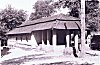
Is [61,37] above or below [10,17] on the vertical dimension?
below

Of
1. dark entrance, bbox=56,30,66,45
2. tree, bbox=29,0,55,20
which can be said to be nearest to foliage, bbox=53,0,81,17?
dark entrance, bbox=56,30,66,45

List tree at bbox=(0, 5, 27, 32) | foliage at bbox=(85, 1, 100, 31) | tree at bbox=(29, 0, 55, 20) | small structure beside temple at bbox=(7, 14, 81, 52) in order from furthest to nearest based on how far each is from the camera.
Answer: tree at bbox=(29, 0, 55, 20), tree at bbox=(0, 5, 27, 32), foliage at bbox=(85, 1, 100, 31), small structure beside temple at bbox=(7, 14, 81, 52)

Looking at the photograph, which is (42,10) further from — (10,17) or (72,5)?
(72,5)

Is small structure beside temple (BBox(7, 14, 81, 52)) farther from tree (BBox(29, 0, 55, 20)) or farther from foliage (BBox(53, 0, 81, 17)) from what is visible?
tree (BBox(29, 0, 55, 20))

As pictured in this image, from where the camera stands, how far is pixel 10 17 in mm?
58469

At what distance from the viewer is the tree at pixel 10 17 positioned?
5750 centimetres

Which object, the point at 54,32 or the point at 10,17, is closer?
the point at 54,32

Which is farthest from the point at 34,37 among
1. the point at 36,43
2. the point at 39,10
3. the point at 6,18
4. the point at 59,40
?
the point at 39,10

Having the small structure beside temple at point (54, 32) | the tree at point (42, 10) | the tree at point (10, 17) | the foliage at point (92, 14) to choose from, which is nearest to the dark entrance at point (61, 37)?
the small structure beside temple at point (54, 32)

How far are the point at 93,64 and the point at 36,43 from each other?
19.2 meters

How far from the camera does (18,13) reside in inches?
2402

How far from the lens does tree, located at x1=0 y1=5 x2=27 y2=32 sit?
5750 cm

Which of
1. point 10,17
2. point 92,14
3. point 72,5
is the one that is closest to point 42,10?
point 10,17

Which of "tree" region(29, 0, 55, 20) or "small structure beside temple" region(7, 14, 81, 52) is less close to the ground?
"tree" region(29, 0, 55, 20)
